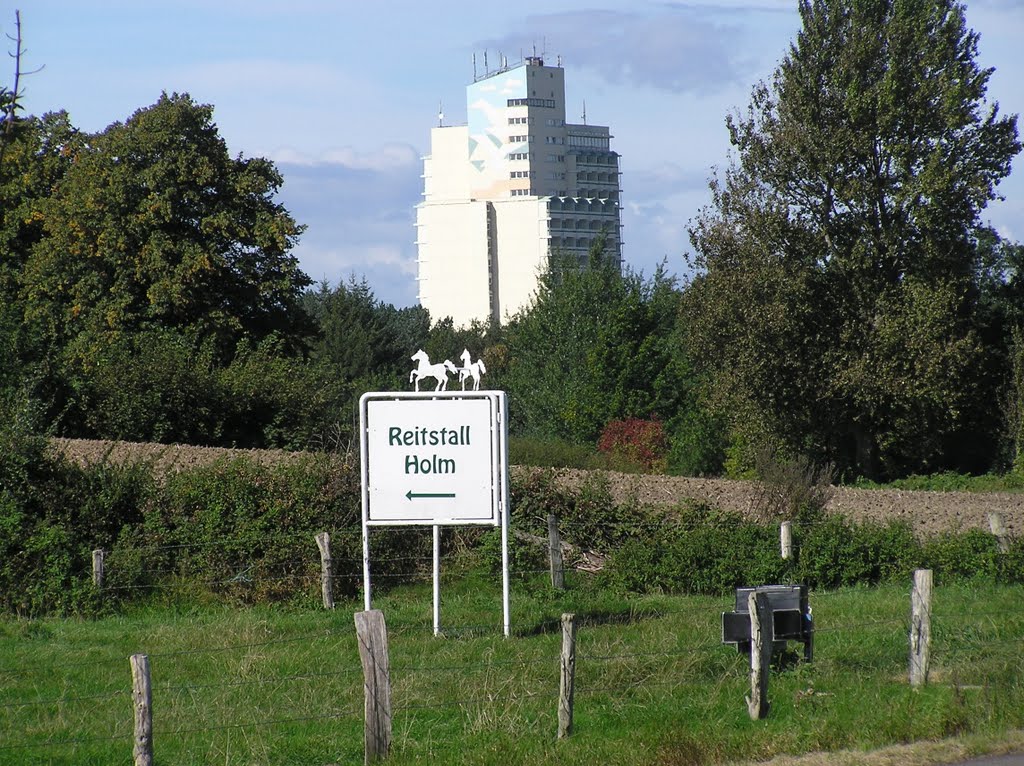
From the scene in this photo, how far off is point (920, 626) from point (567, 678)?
11.0 feet

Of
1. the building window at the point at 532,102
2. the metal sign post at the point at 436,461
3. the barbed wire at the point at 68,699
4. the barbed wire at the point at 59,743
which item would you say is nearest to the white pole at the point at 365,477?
the metal sign post at the point at 436,461

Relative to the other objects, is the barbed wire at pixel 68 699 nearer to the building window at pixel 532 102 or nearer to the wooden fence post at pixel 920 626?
the wooden fence post at pixel 920 626

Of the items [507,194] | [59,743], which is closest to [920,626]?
[59,743]

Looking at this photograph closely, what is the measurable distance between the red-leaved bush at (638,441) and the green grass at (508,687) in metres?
30.5

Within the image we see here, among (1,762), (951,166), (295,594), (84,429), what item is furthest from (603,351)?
(1,762)

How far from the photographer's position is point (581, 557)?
2062 centimetres

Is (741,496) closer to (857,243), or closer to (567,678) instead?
(567,678)

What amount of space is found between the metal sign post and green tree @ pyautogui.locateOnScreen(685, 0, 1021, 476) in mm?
26804

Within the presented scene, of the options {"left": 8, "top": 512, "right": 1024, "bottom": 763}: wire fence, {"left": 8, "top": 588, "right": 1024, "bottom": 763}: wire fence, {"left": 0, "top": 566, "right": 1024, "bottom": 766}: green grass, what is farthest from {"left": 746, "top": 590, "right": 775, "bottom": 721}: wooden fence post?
{"left": 8, "top": 512, "right": 1024, "bottom": 763}: wire fence

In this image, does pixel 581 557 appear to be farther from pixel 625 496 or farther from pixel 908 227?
pixel 908 227

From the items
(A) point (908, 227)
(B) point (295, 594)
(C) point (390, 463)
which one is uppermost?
(A) point (908, 227)

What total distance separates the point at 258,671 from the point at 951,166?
33.8m

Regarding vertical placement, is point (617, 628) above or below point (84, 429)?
below

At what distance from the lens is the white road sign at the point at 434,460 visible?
14.2 m
